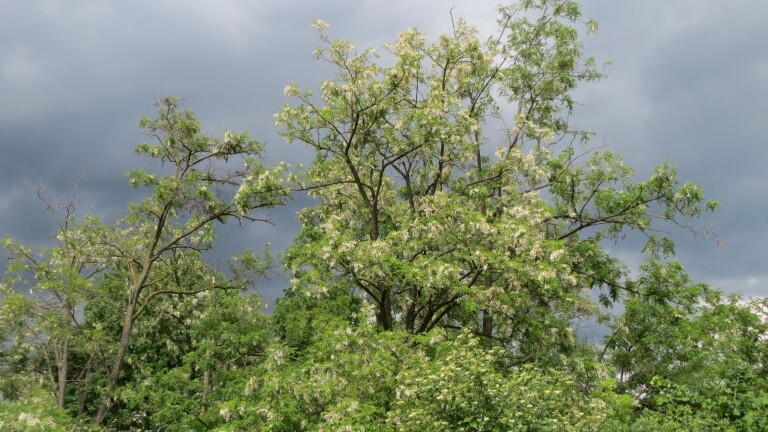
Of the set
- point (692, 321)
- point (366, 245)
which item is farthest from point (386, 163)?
point (692, 321)

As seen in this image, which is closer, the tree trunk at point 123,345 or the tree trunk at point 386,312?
the tree trunk at point 386,312

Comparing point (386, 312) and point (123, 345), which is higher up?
point (386, 312)

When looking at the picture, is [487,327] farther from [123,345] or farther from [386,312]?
[123,345]

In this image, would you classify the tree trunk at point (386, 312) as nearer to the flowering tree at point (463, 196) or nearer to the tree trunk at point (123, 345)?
the flowering tree at point (463, 196)

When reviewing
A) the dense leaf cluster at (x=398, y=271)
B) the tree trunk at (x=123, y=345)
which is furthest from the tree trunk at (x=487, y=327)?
the tree trunk at (x=123, y=345)

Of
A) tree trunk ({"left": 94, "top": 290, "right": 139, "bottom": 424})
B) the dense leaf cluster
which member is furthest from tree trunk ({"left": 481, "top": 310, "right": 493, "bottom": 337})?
tree trunk ({"left": 94, "top": 290, "right": 139, "bottom": 424})

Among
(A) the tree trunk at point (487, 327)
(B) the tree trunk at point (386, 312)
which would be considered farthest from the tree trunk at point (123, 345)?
(A) the tree trunk at point (487, 327)

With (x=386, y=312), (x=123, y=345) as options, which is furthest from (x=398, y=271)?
(x=123, y=345)

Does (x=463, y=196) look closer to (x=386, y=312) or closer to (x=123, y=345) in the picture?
(x=386, y=312)

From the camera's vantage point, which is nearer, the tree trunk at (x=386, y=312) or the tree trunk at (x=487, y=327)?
the tree trunk at (x=386, y=312)

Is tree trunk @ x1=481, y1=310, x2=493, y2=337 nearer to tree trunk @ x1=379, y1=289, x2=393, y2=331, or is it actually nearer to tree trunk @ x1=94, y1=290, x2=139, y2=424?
tree trunk @ x1=379, y1=289, x2=393, y2=331

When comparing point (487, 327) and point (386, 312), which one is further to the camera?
point (487, 327)

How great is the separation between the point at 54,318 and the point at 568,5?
21.8 meters

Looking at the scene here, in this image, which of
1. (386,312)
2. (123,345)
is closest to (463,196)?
(386,312)
